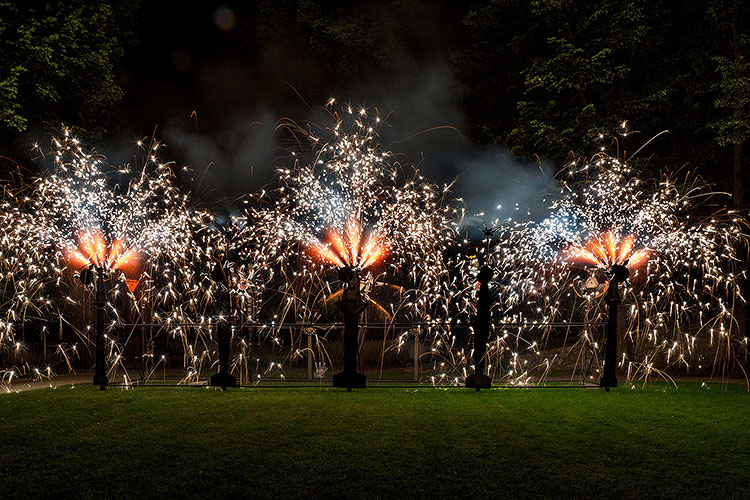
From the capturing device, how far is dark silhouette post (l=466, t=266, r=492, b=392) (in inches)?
346

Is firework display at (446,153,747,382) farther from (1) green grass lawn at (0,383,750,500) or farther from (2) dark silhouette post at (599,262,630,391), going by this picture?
(1) green grass lawn at (0,383,750,500)

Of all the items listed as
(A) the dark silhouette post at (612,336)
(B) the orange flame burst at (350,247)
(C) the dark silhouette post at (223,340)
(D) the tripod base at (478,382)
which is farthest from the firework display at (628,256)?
(C) the dark silhouette post at (223,340)

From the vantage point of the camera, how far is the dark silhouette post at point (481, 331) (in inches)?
346

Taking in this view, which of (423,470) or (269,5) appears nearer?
(423,470)

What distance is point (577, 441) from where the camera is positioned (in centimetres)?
570

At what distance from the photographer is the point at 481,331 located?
28.9 feet

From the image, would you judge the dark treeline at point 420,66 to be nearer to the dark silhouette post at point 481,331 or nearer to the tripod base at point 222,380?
the dark silhouette post at point 481,331

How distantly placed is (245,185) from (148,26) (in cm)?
717

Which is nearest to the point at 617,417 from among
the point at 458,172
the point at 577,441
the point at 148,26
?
the point at 577,441

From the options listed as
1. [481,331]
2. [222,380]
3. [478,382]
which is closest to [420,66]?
[481,331]

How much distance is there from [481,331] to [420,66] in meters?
13.4

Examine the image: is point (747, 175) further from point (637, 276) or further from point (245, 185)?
point (245, 185)

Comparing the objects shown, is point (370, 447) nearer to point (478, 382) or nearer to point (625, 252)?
point (478, 382)

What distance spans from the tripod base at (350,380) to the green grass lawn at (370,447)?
0.68 m
